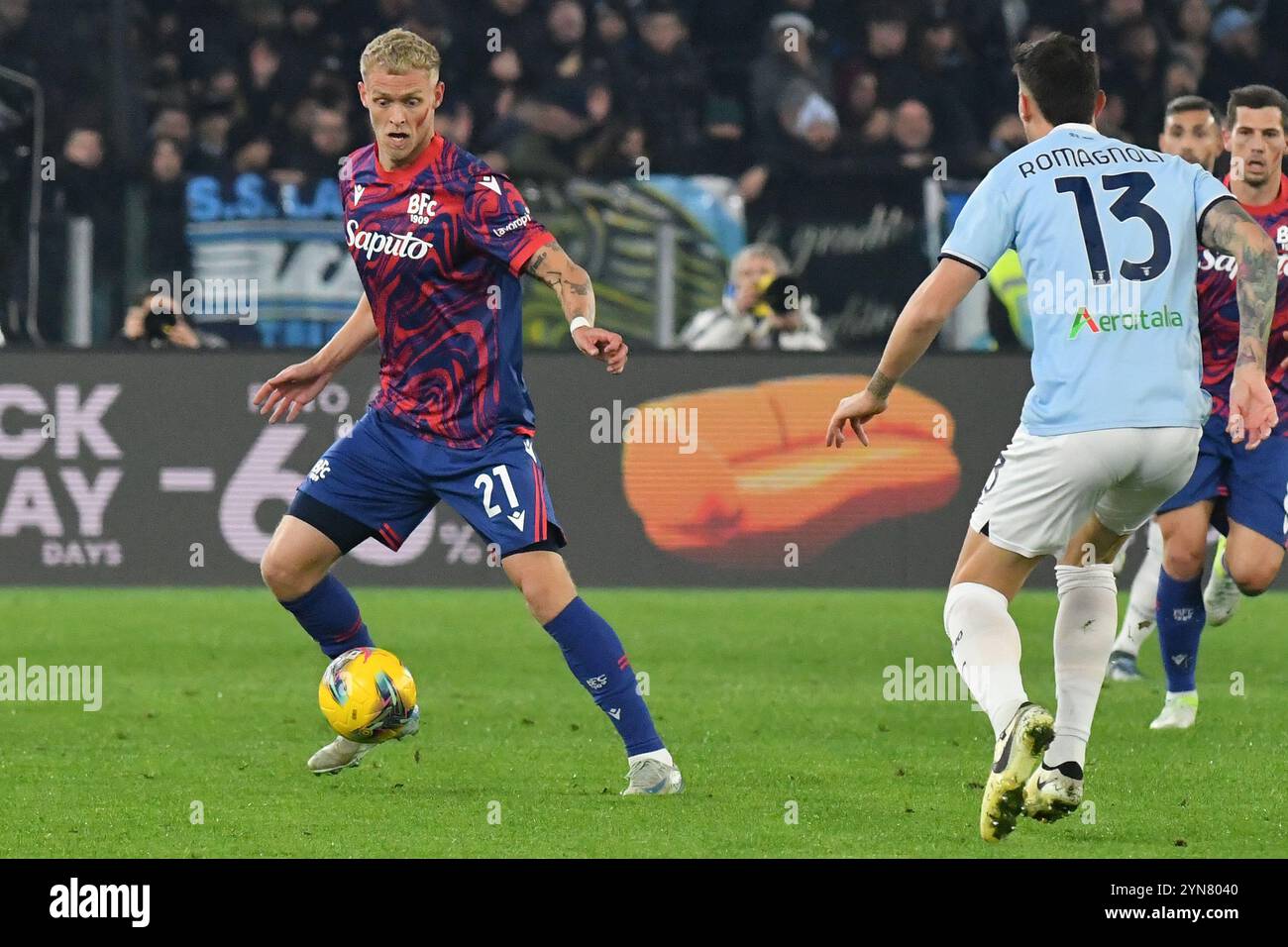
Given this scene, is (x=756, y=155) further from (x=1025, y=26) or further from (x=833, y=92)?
(x=1025, y=26)

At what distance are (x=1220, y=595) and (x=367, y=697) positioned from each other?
12.7ft

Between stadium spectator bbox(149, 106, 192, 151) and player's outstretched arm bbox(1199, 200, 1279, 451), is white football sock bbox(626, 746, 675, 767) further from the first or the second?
stadium spectator bbox(149, 106, 192, 151)

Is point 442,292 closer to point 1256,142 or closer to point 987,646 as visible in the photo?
point 987,646

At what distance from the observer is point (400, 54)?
6332mm

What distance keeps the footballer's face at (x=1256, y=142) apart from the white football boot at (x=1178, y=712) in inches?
75.1

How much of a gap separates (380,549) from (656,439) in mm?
1717

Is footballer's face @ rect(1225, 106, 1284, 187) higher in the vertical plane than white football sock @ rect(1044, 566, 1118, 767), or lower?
higher

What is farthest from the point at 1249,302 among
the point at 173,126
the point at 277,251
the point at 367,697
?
the point at 173,126

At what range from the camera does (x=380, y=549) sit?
41.1 ft

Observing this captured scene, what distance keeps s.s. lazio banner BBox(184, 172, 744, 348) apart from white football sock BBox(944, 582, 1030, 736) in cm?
804

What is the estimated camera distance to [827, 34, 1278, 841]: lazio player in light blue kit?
5.29 metres

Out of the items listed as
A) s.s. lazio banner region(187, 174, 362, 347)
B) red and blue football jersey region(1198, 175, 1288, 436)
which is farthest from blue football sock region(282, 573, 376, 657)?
s.s. lazio banner region(187, 174, 362, 347)

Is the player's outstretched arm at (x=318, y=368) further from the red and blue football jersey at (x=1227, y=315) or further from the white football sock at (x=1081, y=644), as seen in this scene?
the red and blue football jersey at (x=1227, y=315)
